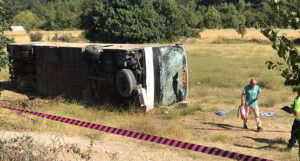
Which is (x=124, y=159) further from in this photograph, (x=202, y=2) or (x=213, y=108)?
(x=202, y=2)

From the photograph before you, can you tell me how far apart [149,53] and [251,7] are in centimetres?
11929

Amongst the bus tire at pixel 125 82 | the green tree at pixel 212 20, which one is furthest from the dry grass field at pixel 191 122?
the green tree at pixel 212 20

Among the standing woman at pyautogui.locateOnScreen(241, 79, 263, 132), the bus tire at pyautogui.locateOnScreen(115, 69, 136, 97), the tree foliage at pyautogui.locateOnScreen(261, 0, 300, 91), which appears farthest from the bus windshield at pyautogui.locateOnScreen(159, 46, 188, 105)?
the tree foliage at pyautogui.locateOnScreen(261, 0, 300, 91)

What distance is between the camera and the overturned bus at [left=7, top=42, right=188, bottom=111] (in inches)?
389

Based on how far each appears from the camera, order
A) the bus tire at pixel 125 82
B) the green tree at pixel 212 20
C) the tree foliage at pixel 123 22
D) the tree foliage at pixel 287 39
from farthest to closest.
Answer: the green tree at pixel 212 20 < the tree foliage at pixel 123 22 < the bus tire at pixel 125 82 < the tree foliage at pixel 287 39

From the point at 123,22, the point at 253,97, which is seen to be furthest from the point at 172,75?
the point at 123,22

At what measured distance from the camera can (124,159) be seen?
616 centimetres

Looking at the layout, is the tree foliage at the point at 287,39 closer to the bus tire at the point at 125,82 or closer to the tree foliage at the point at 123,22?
the bus tire at the point at 125,82

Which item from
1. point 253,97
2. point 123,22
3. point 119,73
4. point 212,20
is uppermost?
point 123,22

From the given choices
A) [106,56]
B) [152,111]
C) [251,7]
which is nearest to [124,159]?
[152,111]

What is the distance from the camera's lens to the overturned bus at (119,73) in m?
Answer: 9.88

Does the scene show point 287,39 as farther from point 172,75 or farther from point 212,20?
point 212,20

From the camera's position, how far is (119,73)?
32.5ft

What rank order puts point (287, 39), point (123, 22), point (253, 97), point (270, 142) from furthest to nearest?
1. point (123, 22)
2. point (253, 97)
3. point (270, 142)
4. point (287, 39)
